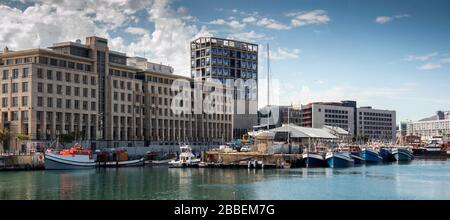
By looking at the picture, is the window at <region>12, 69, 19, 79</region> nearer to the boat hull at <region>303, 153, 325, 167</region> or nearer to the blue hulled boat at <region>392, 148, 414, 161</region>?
the boat hull at <region>303, 153, 325, 167</region>

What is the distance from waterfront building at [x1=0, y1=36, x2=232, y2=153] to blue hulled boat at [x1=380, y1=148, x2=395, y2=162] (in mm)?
56384

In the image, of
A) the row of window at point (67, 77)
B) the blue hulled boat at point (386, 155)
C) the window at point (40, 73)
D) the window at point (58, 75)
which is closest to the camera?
the window at point (40, 73)

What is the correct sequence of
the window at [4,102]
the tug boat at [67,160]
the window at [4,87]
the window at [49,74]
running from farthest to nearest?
the window at [49,74], the window at [4,87], the window at [4,102], the tug boat at [67,160]

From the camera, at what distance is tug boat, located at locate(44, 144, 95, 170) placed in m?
99.0

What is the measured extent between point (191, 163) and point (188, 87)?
6023cm

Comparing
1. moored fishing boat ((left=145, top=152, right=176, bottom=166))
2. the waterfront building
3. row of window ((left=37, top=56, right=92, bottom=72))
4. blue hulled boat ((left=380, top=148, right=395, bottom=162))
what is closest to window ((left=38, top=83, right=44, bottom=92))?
the waterfront building

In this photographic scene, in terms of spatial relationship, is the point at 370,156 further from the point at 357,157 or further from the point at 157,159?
the point at 157,159

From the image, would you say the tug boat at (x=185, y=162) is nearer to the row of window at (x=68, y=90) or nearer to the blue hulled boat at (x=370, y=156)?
the row of window at (x=68, y=90)

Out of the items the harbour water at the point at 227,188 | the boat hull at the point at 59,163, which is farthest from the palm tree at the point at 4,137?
the harbour water at the point at 227,188

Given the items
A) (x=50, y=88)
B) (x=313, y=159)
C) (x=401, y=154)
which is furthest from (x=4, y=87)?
(x=401, y=154)

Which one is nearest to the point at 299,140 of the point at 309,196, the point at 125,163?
the point at 125,163

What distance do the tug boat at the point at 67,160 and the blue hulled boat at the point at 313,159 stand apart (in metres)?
42.1

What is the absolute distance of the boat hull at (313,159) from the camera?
346 ft
